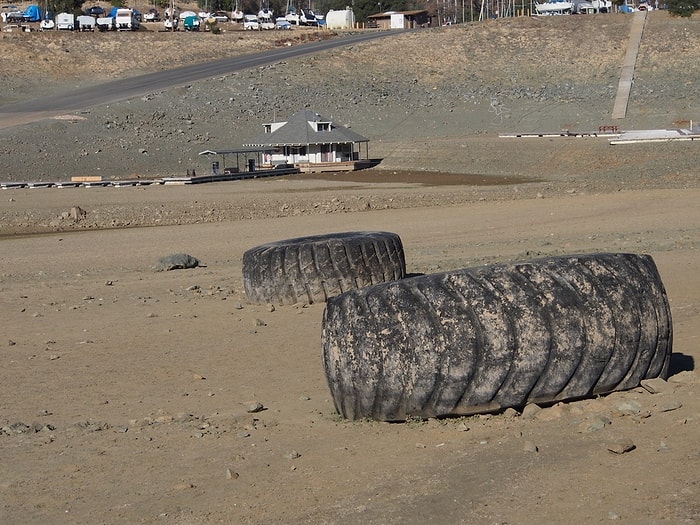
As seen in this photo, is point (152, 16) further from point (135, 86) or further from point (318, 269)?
point (318, 269)

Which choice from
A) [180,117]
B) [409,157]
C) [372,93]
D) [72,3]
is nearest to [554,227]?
[409,157]

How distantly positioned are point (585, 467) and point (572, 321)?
167cm

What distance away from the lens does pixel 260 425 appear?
938 centimetres

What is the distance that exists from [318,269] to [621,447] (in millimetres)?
7895

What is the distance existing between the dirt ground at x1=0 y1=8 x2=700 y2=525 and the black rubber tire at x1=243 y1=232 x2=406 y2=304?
263 mm

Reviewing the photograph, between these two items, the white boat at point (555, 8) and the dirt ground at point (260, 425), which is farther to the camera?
the white boat at point (555, 8)

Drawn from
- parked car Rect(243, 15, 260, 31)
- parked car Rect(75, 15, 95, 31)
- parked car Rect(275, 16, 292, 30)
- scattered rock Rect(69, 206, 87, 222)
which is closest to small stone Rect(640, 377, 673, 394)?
scattered rock Rect(69, 206, 87, 222)

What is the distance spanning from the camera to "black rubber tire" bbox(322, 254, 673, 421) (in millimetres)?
8820

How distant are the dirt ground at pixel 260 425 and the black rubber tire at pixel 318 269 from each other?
0.86ft

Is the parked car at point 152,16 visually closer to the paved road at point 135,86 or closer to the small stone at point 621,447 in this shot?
the paved road at point 135,86

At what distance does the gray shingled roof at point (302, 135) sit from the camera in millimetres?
57750

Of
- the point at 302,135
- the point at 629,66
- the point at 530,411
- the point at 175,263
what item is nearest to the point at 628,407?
the point at 530,411

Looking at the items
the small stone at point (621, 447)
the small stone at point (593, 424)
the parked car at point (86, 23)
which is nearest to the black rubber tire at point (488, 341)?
the small stone at point (593, 424)

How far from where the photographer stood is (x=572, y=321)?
8922mm
